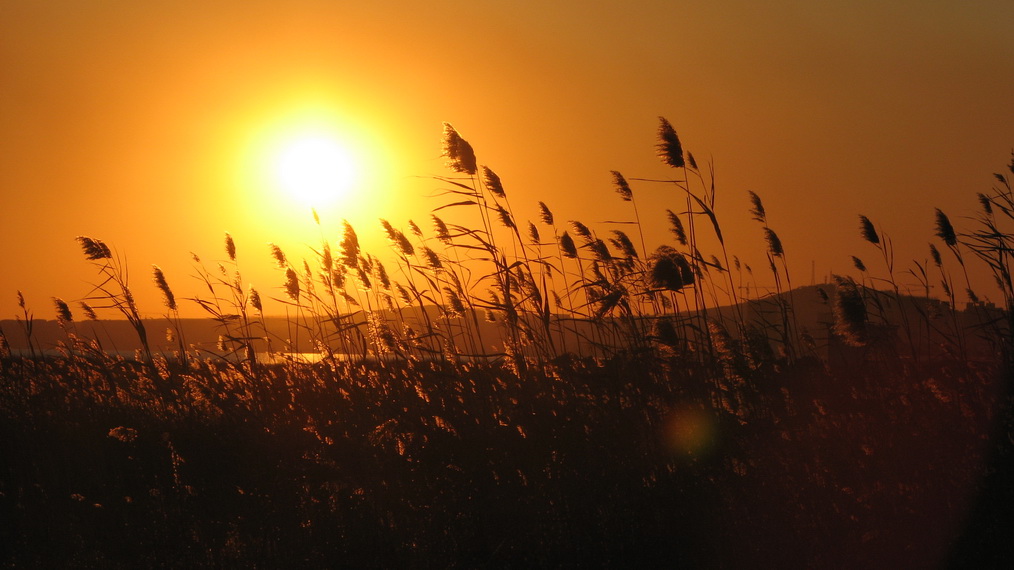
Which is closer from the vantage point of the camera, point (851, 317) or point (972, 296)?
point (851, 317)

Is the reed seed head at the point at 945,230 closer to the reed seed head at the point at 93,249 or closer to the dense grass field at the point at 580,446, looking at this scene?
the dense grass field at the point at 580,446

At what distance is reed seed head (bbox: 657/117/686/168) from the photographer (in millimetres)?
4793

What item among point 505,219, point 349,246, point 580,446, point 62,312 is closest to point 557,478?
point 580,446

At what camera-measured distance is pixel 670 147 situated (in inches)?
189

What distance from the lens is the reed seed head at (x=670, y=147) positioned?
479 centimetres

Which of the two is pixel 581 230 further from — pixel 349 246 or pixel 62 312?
pixel 62 312

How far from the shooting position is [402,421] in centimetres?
438

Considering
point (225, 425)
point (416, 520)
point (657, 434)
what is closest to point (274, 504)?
point (416, 520)

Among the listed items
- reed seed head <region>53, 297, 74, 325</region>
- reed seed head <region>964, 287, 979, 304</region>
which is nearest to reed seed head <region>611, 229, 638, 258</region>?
reed seed head <region>964, 287, 979, 304</region>

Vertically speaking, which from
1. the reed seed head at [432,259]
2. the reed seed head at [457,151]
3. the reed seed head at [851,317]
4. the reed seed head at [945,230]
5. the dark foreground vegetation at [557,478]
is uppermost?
the reed seed head at [457,151]

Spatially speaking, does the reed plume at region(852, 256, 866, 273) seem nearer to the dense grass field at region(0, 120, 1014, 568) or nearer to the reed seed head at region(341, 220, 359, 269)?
the dense grass field at region(0, 120, 1014, 568)

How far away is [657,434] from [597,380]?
477 mm

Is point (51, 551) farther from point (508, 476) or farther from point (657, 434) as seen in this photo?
point (657, 434)

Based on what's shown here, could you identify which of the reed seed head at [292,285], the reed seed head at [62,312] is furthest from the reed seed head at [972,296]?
the reed seed head at [62,312]
